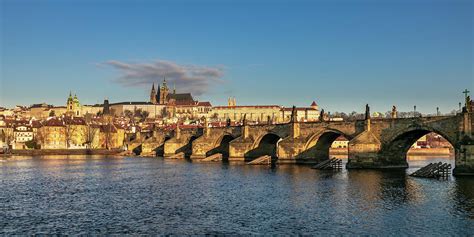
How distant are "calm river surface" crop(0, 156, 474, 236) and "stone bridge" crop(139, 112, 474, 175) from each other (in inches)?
194

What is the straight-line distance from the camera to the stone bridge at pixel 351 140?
4953 cm

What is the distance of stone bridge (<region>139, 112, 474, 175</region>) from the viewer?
49.5 metres

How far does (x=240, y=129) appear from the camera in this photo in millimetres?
86688

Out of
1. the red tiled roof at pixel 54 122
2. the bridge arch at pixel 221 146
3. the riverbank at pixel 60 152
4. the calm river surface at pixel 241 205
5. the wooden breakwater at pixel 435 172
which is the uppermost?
the red tiled roof at pixel 54 122

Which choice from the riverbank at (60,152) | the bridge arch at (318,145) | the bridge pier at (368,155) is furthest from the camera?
the riverbank at (60,152)

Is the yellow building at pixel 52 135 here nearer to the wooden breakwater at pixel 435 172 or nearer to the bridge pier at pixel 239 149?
the bridge pier at pixel 239 149

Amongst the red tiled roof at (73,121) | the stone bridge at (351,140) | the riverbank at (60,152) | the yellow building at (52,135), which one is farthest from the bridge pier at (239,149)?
the red tiled roof at (73,121)

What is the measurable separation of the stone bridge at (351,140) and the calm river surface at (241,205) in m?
4.93

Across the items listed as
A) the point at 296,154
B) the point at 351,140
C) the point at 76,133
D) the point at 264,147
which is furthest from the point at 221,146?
the point at 76,133

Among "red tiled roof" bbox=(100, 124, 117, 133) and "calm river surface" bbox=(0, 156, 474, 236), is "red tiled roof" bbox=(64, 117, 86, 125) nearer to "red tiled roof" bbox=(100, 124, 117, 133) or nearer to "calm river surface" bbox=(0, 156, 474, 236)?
"red tiled roof" bbox=(100, 124, 117, 133)

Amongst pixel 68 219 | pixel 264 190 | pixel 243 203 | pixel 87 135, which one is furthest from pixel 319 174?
pixel 87 135

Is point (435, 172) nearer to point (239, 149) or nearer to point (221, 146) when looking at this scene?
point (239, 149)

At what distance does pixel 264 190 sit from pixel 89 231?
18.3m

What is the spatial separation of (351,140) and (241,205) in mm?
30354
